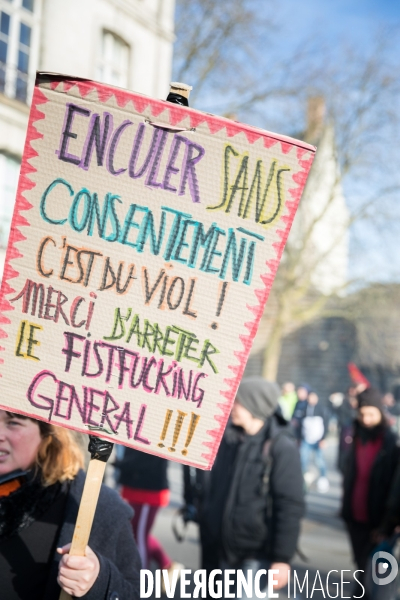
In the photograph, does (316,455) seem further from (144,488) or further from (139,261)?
(139,261)

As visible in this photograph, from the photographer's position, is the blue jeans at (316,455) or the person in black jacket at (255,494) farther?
the blue jeans at (316,455)

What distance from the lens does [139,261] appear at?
7.13 feet

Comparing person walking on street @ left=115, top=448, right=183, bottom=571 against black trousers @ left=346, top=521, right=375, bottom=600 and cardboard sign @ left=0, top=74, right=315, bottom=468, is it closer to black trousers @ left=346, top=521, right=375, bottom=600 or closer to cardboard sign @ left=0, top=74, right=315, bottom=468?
black trousers @ left=346, top=521, right=375, bottom=600

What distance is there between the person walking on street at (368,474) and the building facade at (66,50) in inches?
403

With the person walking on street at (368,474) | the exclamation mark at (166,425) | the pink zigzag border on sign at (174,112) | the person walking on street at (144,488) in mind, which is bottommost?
the person walking on street at (144,488)

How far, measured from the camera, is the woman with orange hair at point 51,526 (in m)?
2.25

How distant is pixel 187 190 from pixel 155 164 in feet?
0.37

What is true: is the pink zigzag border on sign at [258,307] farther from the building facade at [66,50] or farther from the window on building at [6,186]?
the window on building at [6,186]

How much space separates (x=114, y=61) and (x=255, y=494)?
1448cm

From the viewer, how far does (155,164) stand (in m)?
2.13

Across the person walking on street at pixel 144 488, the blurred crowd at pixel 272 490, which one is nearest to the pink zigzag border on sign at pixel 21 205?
the blurred crowd at pixel 272 490

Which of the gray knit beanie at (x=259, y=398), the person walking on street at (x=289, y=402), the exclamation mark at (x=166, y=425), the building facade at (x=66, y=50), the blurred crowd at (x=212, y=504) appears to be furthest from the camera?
the building facade at (x=66, y=50)

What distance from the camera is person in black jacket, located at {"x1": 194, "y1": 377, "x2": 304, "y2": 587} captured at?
3893mm

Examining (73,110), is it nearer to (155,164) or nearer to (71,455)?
(155,164)
